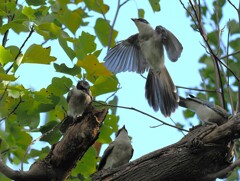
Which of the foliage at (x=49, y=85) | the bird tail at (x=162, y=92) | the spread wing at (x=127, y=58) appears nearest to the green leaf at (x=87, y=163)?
the foliage at (x=49, y=85)

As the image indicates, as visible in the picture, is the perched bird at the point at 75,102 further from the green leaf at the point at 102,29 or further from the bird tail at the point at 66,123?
the green leaf at the point at 102,29

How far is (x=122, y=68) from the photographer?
5.32 m

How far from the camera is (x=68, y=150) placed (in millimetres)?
3381

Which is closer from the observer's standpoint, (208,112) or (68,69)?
(68,69)

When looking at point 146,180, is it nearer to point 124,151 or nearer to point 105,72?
point 105,72

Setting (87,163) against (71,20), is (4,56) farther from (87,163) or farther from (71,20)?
(87,163)

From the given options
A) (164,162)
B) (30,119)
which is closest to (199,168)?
(164,162)

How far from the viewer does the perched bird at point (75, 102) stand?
369 centimetres

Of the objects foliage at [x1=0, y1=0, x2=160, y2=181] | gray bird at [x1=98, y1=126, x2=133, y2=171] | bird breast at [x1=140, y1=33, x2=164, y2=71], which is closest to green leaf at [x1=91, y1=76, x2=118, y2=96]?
foliage at [x1=0, y1=0, x2=160, y2=181]

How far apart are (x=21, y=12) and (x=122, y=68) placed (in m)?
1.79

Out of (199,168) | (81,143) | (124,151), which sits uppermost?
(124,151)

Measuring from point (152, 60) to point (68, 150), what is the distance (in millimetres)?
1965

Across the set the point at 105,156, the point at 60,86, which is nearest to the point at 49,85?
the point at 60,86

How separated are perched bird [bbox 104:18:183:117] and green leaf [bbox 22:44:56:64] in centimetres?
163
